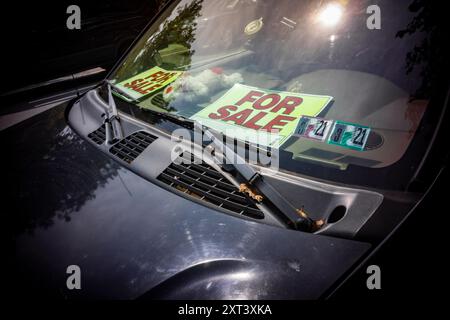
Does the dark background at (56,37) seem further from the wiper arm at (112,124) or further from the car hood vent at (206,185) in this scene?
the car hood vent at (206,185)

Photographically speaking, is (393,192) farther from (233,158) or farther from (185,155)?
(185,155)

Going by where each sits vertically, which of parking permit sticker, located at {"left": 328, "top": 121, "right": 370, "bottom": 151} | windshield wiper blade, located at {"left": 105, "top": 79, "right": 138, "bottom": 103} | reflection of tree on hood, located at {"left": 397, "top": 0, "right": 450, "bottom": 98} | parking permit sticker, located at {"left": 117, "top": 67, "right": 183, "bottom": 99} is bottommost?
parking permit sticker, located at {"left": 328, "top": 121, "right": 370, "bottom": 151}

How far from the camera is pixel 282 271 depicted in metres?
1.00

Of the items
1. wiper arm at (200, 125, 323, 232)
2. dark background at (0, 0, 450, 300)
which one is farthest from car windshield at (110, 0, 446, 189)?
dark background at (0, 0, 450, 300)

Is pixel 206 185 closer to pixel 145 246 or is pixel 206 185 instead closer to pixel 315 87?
pixel 145 246

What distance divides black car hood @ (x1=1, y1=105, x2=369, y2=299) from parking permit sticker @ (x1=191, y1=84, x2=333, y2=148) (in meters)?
0.36

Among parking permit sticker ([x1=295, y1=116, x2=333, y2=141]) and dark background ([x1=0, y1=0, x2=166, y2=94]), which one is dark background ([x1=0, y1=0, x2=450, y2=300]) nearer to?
dark background ([x1=0, y1=0, x2=166, y2=94])

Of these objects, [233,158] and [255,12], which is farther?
[255,12]

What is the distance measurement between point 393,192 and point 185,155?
0.76m

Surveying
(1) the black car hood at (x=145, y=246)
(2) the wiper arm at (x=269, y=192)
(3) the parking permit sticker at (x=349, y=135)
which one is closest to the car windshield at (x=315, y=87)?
(3) the parking permit sticker at (x=349, y=135)

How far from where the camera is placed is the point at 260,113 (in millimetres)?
1455

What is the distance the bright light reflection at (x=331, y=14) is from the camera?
1451 mm

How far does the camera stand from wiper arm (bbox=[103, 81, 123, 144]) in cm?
165

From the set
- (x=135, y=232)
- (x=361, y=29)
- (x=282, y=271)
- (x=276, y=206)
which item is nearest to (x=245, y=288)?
(x=282, y=271)
